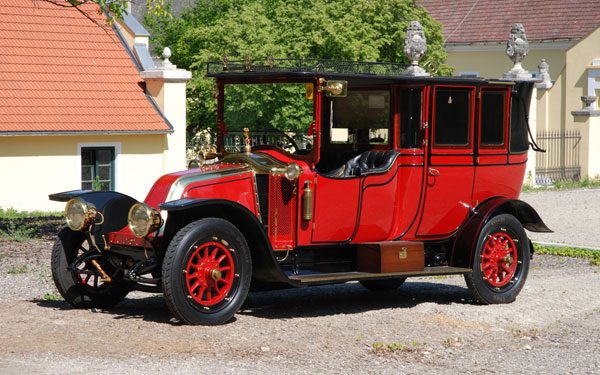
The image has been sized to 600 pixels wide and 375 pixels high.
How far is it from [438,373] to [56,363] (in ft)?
8.39

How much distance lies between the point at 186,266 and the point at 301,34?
74.3 feet

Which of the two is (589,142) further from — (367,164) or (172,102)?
(367,164)

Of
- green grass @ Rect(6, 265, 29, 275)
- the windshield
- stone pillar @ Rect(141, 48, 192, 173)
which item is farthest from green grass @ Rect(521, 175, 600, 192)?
the windshield

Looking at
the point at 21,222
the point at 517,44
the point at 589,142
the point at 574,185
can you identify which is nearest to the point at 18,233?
the point at 21,222

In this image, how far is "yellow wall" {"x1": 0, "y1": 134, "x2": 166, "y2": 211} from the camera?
19906 millimetres

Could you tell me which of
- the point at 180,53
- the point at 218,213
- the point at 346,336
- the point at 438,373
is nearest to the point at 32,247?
the point at 218,213

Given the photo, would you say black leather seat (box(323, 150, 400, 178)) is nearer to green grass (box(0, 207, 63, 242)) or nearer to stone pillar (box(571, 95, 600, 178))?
green grass (box(0, 207, 63, 242))

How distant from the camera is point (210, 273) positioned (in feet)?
25.7

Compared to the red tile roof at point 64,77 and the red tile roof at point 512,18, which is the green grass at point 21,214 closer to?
the red tile roof at point 64,77

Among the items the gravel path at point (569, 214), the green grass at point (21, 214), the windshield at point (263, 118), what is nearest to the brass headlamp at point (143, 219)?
the windshield at point (263, 118)

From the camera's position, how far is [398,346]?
24.2 ft

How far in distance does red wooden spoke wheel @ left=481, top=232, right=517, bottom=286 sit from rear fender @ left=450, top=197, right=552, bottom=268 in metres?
0.17

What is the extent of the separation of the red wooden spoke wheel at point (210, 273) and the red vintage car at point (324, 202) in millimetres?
12

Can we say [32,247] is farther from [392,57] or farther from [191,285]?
[392,57]
